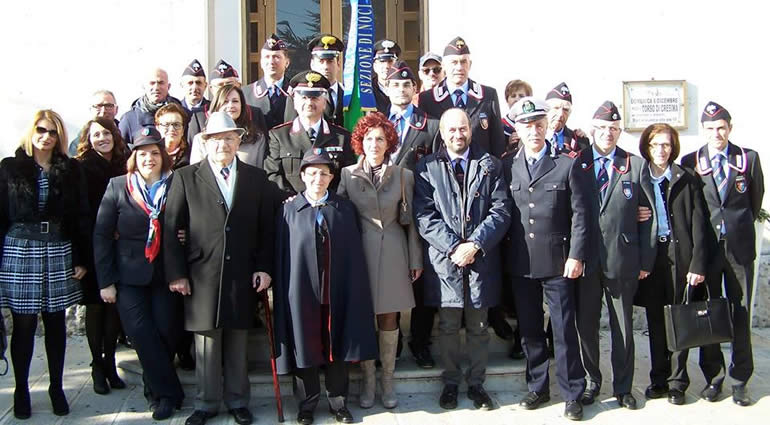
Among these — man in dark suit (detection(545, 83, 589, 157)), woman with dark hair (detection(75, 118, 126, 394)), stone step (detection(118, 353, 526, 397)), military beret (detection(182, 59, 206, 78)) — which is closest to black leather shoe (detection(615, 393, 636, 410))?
stone step (detection(118, 353, 526, 397))

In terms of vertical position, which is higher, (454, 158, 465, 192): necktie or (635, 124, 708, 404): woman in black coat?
(454, 158, 465, 192): necktie

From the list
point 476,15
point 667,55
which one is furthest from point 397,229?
point 667,55

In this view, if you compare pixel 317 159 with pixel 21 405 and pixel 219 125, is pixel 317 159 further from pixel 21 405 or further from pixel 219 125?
pixel 21 405

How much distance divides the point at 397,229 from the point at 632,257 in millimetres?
1480

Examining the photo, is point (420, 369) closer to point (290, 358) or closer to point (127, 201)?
point (290, 358)

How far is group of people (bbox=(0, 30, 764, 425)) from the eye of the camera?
425cm

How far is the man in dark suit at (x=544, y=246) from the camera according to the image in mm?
4398

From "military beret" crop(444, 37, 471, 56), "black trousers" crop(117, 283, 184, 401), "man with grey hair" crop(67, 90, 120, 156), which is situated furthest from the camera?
"man with grey hair" crop(67, 90, 120, 156)

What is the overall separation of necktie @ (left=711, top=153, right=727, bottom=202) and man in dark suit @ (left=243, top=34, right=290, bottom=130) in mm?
3070

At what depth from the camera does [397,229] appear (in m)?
4.53

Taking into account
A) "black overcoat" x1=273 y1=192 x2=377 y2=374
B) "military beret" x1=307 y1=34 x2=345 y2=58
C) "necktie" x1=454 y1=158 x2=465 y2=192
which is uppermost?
"military beret" x1=307 y1=34 x2=345 y2=58

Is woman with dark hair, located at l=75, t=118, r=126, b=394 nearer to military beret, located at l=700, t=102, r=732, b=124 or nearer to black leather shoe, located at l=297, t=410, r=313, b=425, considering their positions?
black leather shoe, located at l=297, t=410, r=313, b=425

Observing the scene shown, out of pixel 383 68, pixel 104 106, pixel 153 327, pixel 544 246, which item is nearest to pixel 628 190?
pixel 544 246

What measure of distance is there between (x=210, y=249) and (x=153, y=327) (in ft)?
2.00
